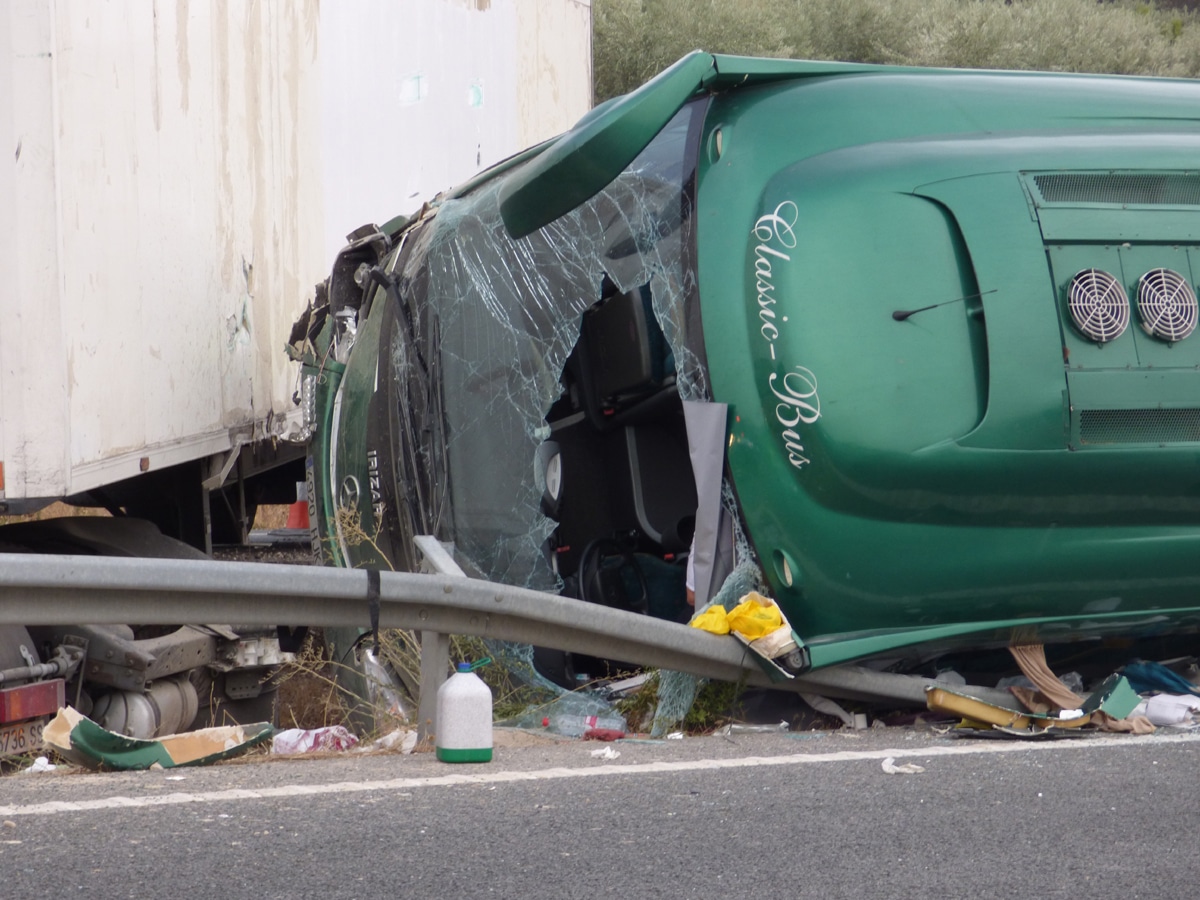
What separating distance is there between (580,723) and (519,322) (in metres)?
1.40

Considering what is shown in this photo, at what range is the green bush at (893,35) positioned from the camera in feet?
70.0

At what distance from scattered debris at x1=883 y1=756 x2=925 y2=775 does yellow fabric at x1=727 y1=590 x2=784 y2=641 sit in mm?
578

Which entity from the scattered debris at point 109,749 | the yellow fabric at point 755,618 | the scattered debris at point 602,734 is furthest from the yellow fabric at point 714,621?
the scattered debris at point 109,749

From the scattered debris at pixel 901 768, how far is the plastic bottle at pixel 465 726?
1.00 m

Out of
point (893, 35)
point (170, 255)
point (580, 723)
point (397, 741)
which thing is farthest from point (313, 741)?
point (893, 35)

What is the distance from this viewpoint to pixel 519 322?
5.05 meters

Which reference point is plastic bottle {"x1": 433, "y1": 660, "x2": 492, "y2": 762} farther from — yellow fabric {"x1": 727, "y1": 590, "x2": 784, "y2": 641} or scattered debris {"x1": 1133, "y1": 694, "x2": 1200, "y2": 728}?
scattered debris {"x1": 1133, "y1": 694, "x2": 1200, "y2": 728}

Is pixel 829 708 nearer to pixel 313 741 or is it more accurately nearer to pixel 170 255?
pixel 313 741

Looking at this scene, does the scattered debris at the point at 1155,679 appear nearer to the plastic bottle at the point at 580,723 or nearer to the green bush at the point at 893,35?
the plastic bottle at the point at 580,723

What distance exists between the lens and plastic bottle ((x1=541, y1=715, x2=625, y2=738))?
4.44m

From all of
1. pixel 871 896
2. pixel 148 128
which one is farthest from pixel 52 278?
pixel 871 896

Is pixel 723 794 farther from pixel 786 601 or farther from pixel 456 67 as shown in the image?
pixel 456 67

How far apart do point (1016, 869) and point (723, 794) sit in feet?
2.44

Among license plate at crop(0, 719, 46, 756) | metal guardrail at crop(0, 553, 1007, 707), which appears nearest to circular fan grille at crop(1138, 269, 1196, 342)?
metal guardrail at crop(0, 553, 1007, 707)
